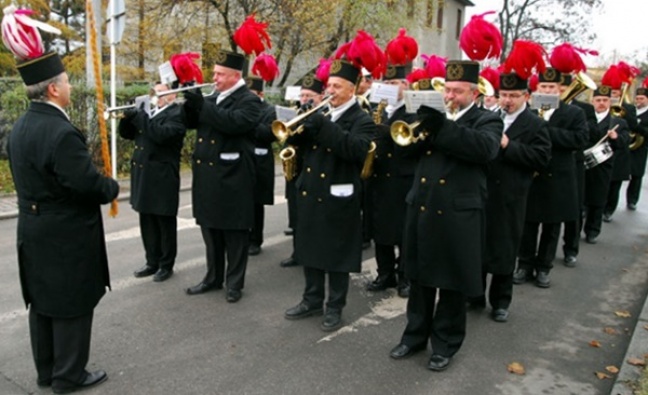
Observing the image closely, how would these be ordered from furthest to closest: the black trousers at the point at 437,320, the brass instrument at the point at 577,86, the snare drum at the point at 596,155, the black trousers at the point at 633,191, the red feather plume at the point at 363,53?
the black trousers at the point at 633,191
the snare drum at the point at 596,155
the brass instrument at the point at 577,86
the red feather plume at the point at 363,53
the black trousers at the point at 437,320

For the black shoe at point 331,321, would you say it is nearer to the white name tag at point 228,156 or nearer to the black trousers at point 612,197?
the white name tag at point 228,156

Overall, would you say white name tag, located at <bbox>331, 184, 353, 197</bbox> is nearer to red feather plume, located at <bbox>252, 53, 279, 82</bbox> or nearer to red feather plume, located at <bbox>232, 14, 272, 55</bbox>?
red feather plume, located at <bbox>232, 14, 272, 55</bbox>

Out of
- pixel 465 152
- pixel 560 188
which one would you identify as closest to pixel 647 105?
pixel 560 188

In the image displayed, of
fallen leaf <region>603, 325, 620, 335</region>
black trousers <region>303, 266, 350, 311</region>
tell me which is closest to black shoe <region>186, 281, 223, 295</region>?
black trousers <region>303, 266, 350, 311</region>

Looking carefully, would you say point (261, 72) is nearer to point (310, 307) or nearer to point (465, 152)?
point (310, 307)

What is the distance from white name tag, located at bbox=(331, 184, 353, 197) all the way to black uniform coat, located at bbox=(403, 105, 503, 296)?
2.74 feet

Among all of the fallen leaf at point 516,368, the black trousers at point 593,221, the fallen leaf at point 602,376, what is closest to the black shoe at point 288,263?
the fallen leaf at point 516,368

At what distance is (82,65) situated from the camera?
18703 millimetres

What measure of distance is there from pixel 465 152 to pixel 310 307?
7.29 ft

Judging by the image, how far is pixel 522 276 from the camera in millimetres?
6793

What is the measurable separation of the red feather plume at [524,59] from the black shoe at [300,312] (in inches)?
114

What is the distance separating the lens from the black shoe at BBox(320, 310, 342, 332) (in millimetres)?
5191

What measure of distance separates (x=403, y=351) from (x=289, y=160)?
6.39 feet

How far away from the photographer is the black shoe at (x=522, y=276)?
677 centimetres
